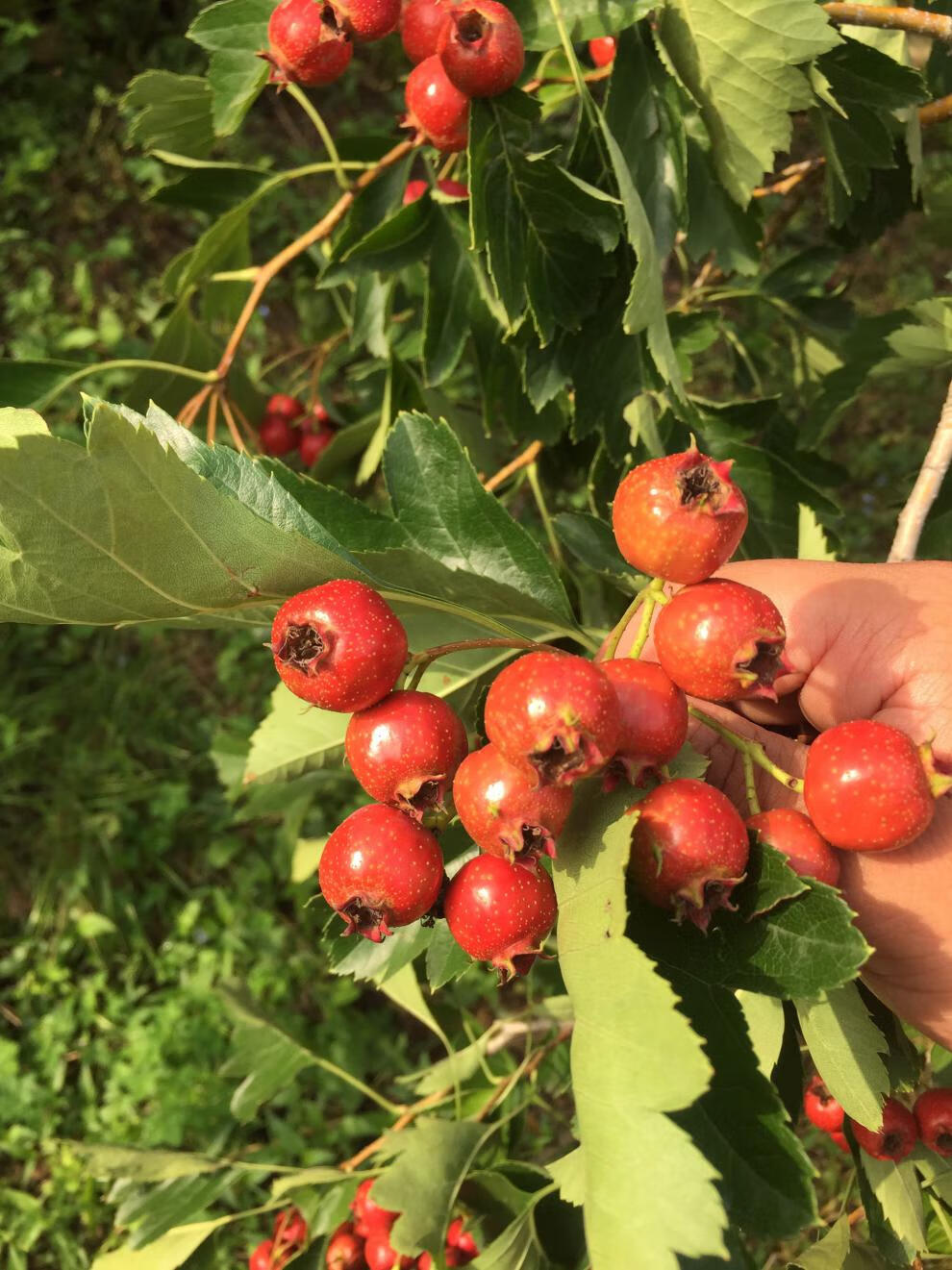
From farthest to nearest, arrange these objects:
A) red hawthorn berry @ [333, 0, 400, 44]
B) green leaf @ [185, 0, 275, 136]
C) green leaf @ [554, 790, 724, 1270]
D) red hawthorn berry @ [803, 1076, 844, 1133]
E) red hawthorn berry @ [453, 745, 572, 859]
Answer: red hawthorn berry @ [803, 1076, 844, 1133]
green leaf @ [185, 0, 275, 136]
red hawthorn berry @ [333, 0, 400, 44]
red hawthorn berry @ [453, 745, 572, 859]
green leaf @ [554, 790, 724, 1270]

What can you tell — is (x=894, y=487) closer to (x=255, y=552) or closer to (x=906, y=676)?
(x=906, y=676)

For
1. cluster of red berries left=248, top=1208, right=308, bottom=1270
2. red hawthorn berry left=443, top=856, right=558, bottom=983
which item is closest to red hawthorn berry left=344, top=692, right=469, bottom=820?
red hawthorn berry left=443, top=856, right=558, bottom=983

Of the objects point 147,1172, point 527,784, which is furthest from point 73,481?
point 147,1172

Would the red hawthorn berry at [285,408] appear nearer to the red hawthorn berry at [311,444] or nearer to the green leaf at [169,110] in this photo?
the red hawthorn berry at [311,444]

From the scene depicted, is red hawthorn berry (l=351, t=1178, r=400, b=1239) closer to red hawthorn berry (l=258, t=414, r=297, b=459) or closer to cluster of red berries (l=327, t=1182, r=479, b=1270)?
cluster of red berries (l=327, t=1182, r=479, b=1270)

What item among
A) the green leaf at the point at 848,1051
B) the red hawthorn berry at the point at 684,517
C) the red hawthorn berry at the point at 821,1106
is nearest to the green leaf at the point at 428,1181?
the red hawthorn berry at the point at 821,1106
